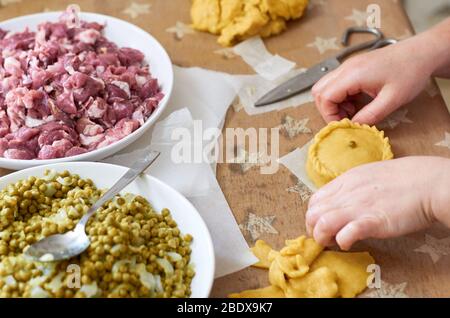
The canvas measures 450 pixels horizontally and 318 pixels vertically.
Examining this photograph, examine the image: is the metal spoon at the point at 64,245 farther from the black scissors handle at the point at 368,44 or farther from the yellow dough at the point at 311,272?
the black scissors handle at the point at 368,44

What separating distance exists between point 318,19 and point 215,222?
0.94 metres

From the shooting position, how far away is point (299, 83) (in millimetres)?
1719

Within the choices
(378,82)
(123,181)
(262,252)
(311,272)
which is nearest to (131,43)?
(123,181)

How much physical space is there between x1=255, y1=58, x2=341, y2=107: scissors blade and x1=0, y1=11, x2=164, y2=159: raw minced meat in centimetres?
31

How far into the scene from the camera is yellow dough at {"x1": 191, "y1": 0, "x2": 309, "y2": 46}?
74.5 inches

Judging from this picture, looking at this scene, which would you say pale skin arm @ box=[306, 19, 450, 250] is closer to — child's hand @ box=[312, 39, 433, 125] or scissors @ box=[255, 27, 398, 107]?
child's hand @ box=[312, 39, 433, 125]

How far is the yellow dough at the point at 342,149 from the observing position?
1408 mm

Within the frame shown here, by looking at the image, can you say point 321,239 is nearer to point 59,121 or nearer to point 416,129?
point 416,129

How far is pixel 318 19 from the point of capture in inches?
79.0

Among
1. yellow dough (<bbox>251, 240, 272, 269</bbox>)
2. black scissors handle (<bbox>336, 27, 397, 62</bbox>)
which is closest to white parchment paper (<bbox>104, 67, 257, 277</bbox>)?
yellow dough (<bbox>251, 240, 272, 269</bbox>)

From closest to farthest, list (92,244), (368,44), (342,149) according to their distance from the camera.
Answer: (92,244) < (342,149) < (368,44)

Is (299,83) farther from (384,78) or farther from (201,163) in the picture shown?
(201,163)

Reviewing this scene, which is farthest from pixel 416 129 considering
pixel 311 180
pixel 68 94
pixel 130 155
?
pixel 68 94

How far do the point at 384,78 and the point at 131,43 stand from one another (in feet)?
2.60
